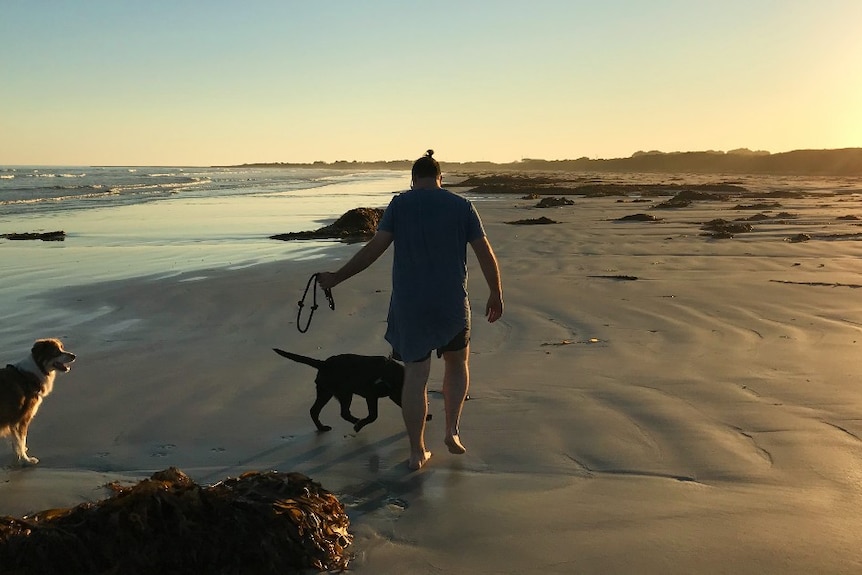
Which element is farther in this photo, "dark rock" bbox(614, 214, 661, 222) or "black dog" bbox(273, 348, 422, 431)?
"dark rock" bbox(614, 214, 661, 222)

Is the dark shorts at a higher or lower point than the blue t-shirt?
lower

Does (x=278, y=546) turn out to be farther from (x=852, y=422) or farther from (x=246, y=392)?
(x=852, y=422)

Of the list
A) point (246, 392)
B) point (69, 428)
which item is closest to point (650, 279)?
point (246, 392)

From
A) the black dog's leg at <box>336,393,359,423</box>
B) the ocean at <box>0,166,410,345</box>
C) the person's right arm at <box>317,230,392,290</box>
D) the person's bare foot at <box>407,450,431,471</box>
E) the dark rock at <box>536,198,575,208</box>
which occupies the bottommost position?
the person's bare foot at <box>407,450,431,471</box>

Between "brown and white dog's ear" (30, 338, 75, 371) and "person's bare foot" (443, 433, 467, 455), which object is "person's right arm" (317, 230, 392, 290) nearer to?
"person's bare foot" (443, 433, 467, 455)

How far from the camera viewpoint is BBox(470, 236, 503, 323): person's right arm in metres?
4.23

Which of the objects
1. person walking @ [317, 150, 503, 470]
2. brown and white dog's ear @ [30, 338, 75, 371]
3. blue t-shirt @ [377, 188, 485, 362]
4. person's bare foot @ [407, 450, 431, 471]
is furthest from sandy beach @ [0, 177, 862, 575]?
blue t-shirt @ [377, 188, 485, 362]

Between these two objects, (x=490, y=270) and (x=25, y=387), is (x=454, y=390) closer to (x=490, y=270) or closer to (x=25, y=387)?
(x=490, y=270)

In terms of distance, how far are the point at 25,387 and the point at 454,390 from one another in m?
2.58

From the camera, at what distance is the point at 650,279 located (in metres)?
10.1

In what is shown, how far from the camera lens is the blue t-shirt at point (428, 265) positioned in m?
4.12

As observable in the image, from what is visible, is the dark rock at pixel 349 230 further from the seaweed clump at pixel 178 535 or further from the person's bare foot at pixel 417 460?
the seaweed clump at pixel 178 535

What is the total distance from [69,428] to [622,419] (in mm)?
3455

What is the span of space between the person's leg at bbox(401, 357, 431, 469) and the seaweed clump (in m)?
1.01
